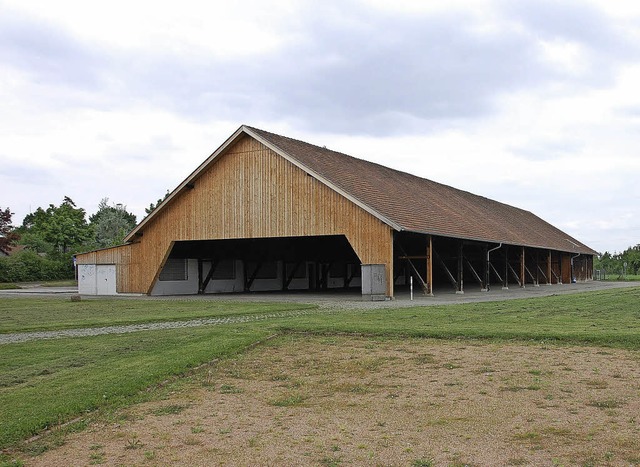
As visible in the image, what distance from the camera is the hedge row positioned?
56469mm

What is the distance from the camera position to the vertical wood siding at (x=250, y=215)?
1135 inches

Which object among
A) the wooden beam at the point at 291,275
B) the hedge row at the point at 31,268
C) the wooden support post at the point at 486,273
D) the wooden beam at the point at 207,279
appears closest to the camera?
the wooden support post at the point at 486,273

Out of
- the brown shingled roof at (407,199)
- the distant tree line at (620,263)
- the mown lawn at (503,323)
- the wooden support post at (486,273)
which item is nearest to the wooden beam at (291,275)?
the brown shingled roof at (407,199)

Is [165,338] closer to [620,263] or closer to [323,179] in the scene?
[323,179]

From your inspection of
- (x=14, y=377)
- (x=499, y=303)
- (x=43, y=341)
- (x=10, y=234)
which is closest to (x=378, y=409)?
(x=14, y=377)

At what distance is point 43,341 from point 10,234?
5663cm

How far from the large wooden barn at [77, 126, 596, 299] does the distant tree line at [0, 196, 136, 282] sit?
2331cm

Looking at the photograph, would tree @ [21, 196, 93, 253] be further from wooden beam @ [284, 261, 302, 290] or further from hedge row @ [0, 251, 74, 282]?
wooden beam @ [284, 261, 302, 290]

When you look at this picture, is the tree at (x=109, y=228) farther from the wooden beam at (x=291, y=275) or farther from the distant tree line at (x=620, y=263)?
the distant tree line at (x=620, y=263)

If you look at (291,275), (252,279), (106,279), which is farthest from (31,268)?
(291,275)

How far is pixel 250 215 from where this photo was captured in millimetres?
31984

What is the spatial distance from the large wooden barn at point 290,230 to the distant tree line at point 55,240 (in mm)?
23314

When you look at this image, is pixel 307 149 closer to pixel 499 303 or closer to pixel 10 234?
pixel 499 303

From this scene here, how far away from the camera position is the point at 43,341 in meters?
14.5
